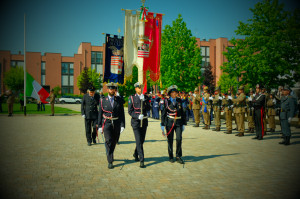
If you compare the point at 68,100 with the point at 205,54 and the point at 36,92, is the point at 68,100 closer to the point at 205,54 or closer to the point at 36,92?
the point at 36,92

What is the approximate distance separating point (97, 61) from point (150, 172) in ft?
235

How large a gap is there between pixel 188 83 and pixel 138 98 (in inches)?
1078

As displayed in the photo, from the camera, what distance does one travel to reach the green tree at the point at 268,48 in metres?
20.7

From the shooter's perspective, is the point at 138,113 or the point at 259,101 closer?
the point at 138,113

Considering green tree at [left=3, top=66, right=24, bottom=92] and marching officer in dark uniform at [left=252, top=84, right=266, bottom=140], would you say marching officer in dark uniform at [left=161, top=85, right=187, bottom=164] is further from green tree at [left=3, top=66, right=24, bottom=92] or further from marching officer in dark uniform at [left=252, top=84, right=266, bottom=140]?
green tree at [left=3, top=66, right=24, bottom=92]

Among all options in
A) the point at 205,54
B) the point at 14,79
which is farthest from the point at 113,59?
the point at 205,54

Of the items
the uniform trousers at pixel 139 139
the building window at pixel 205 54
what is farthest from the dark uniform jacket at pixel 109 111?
the building window at pixel 205 54

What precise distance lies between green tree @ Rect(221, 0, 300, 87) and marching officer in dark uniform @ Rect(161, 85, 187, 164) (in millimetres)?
16363

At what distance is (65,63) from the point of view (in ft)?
243

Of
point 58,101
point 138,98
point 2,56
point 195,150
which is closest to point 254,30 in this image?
point 195,150

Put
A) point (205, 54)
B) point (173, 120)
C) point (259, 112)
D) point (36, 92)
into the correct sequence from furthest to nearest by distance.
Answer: point (205, 54) → point (36, 92) → point (259, 112) → point (173, 120)

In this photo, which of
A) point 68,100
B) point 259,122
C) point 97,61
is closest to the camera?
point 259,122

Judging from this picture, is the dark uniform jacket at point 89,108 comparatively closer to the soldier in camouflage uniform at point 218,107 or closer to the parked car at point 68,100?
the soldier in camouflage uniform at point 218,107

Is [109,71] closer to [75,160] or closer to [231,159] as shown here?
[75,160]
